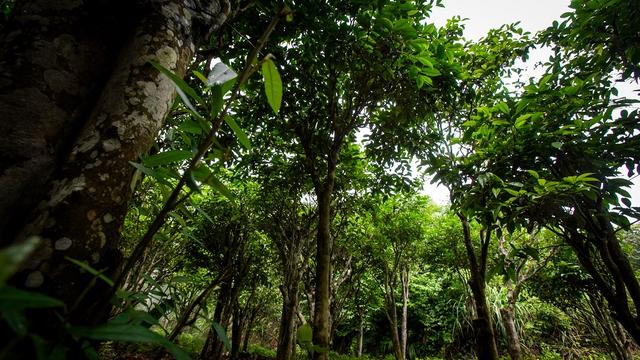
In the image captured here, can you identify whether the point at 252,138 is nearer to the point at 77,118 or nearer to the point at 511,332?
the point at 77,118

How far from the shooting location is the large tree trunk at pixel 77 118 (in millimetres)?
671

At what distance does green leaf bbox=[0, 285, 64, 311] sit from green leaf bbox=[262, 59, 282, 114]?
436mm

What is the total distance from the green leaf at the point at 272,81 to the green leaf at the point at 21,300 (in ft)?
1.43

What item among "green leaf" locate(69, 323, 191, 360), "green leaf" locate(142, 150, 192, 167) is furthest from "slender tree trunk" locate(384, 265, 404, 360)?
"green leaf" locate(69, 323, 191, 360)

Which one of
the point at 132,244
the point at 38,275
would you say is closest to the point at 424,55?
the point at 38,275

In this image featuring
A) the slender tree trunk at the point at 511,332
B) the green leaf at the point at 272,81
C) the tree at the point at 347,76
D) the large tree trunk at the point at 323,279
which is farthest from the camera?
the slender tree trunk at the point at 511,332

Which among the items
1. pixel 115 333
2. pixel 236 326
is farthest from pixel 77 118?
pixel 236 326

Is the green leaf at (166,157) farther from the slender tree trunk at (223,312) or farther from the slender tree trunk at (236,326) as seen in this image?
the slender tree trunk at (236,326)

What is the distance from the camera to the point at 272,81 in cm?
65

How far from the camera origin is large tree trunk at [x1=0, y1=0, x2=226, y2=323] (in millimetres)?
671

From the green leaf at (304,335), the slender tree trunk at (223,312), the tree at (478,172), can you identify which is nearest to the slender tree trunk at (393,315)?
the slender tree trunk at (223,312)

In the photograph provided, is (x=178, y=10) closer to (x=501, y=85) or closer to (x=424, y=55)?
(x=424, y=55)

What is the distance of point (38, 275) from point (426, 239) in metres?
11.6

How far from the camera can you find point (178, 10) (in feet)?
3.62
